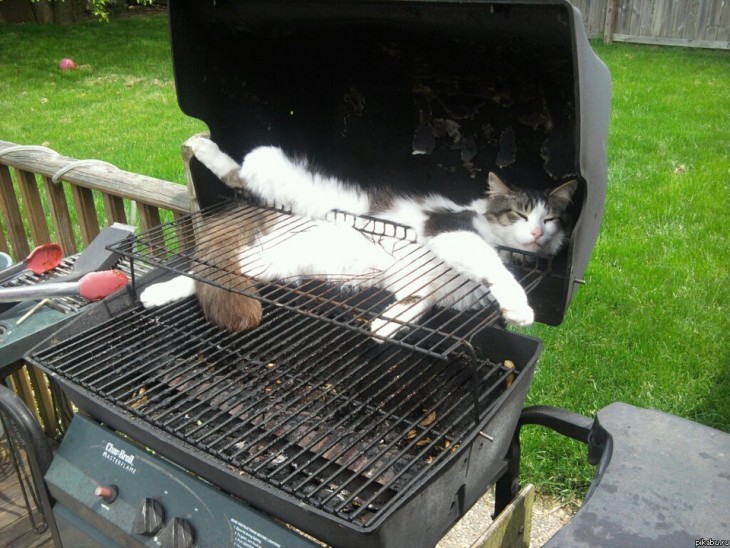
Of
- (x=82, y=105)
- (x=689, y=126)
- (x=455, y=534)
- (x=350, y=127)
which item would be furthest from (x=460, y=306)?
(x=82, y=105)

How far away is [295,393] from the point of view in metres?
1.53

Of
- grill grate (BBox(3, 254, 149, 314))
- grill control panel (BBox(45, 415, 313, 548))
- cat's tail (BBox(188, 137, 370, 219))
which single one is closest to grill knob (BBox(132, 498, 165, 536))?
grill control panel (BBox(45, 415, 313, 548))

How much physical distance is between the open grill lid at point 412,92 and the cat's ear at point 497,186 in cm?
4

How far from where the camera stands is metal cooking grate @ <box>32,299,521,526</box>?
1.26m

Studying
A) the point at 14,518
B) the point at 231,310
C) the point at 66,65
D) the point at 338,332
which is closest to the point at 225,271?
the point at 231,310

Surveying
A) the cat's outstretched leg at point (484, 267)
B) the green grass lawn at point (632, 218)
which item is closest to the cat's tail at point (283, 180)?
the cat's outstretched leg at point (484, 267)

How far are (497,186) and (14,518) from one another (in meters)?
2.14

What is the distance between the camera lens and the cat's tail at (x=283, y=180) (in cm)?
191

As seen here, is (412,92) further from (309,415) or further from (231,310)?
(309,415)

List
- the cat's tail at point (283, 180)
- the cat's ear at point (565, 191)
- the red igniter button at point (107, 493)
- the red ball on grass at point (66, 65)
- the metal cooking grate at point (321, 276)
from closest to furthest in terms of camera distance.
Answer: the red igniter button at point (107, 493) < the cat's ear at point (565, 191) < the metal cooking grate at point (321, 276) < the cat's tail at point (283, 180) < the red ball on grass at point (66, 65)

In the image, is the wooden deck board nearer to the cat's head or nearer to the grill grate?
the grill grate

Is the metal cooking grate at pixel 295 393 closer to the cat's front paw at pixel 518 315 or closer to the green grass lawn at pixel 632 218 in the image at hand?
the cat's front paw at pixel 518 315

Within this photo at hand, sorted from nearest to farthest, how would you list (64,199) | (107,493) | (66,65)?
(107,493), (64,199), (66,65)

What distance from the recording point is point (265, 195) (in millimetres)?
1996
